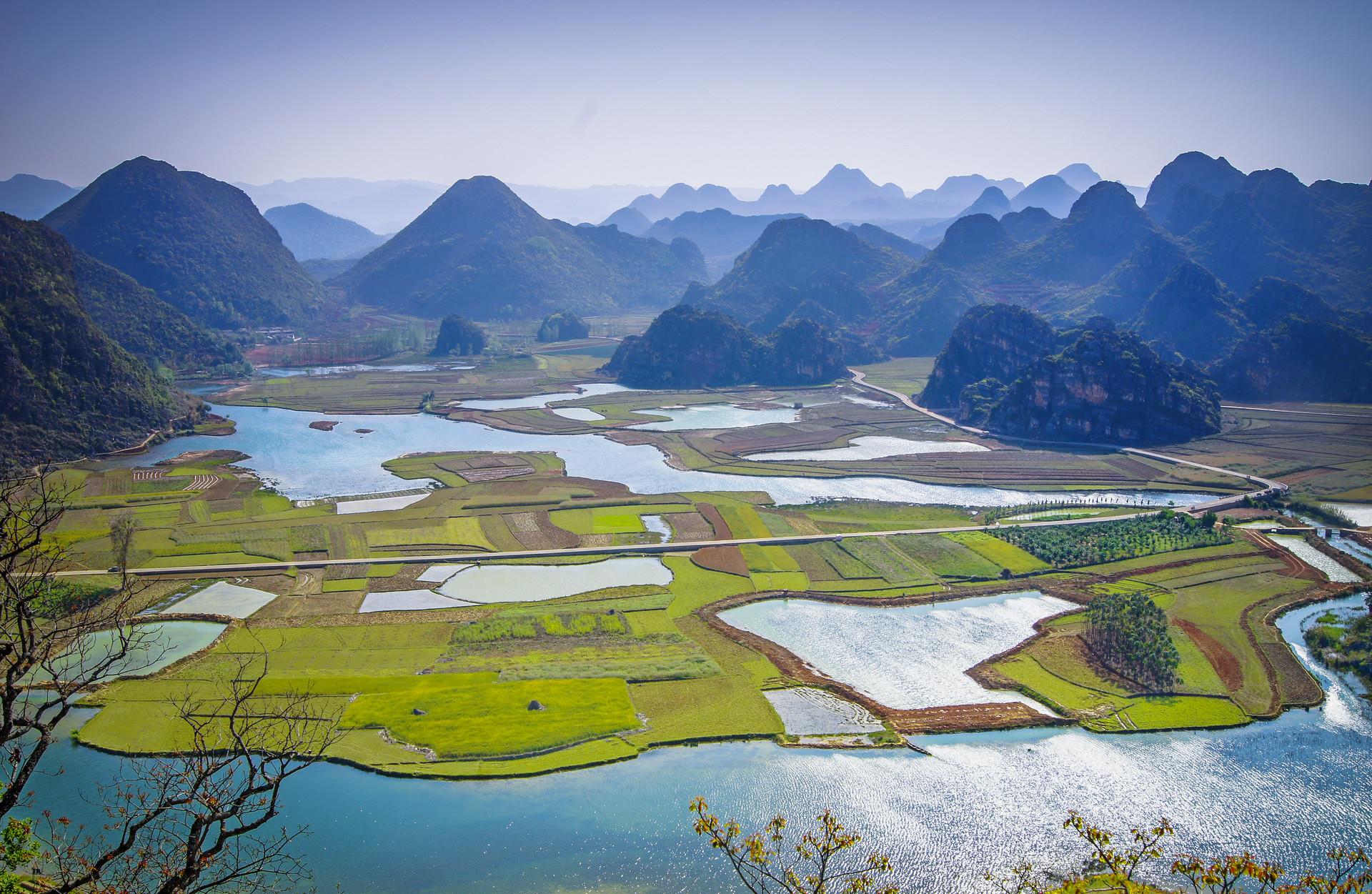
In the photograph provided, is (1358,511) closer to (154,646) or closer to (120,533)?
(154,646)

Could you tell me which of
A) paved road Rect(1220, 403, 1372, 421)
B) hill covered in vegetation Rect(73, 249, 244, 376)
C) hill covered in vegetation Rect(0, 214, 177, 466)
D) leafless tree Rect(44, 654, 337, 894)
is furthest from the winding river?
hill covered in vegetation Rect(73, 249, 244, 376)

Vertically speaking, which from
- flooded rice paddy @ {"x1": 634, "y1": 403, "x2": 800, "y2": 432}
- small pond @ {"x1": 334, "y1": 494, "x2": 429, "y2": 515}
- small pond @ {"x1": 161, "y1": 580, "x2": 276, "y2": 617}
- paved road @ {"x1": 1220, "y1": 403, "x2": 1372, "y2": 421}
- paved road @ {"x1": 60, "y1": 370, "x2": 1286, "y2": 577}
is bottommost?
small pond @ {"x1": 161, "y1": 580, "x2": 276, "y2": 617}

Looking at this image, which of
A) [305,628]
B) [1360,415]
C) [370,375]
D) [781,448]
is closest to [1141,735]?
[305,628]

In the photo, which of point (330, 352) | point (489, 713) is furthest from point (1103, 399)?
point (330, 352)

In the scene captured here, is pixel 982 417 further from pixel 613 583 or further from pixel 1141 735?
pixel 1141 735

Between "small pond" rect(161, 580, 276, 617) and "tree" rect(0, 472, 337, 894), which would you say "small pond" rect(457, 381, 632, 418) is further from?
"tree" rect(0, 472, 337, 894)

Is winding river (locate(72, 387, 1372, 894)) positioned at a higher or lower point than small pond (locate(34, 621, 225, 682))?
lower

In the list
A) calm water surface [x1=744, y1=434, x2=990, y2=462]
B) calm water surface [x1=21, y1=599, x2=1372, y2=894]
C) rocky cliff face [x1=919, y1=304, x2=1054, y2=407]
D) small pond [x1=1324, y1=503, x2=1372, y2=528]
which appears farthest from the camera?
rocky cliff face [x1=919, y1=304, x2=1054, y2=407]
